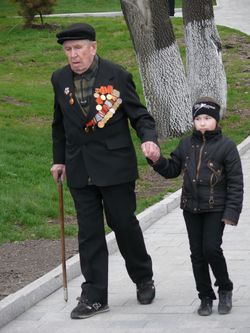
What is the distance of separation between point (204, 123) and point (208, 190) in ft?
1.51

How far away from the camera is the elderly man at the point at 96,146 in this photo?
6703 mm

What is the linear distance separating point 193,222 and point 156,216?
12.3 feet

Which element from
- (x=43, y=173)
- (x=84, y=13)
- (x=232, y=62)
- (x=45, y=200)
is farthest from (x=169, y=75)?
(x=84, y=13)

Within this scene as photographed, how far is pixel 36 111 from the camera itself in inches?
682

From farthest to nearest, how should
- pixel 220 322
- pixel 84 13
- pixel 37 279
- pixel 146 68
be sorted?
1. pixel 84 13
2. pixel 146 68
3. pixel 37 279
4. pixel 220 322

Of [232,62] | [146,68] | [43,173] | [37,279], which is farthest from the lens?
[232,62]

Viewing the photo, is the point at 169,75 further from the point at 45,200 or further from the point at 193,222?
the point at 193,222

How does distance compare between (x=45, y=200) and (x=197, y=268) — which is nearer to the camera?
(x=197, y=268)

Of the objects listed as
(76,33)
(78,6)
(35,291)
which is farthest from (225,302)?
(78,6)

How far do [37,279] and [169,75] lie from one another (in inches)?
325

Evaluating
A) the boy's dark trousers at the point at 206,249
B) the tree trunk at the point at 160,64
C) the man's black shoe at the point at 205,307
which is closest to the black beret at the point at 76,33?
the boy's dark trousers at the point at 206,249

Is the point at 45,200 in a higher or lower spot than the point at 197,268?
lower

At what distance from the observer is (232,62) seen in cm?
2336

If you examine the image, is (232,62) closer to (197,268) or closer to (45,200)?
(45,200)
